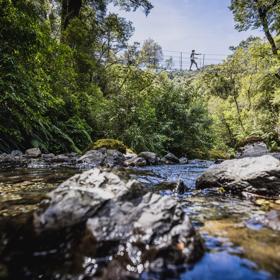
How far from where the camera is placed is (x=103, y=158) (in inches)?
344

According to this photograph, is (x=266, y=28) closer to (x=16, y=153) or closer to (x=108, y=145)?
(x=108, y=145)

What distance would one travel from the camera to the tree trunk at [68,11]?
634 inches

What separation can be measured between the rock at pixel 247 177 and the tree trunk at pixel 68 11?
14.1 m

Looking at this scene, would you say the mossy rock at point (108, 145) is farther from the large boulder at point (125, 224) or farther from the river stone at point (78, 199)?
the large boulder at point (125, 224)

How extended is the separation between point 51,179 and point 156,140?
32.9ft

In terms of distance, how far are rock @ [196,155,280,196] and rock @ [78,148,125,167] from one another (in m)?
3.95

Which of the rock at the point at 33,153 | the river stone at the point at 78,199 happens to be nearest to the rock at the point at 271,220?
the river stone at the point at 78,199

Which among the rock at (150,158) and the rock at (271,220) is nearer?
the rock at (271,220)

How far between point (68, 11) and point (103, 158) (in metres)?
11.7

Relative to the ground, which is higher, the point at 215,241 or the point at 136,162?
the point at 215,241

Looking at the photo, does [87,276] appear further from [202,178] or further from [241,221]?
[202,178]

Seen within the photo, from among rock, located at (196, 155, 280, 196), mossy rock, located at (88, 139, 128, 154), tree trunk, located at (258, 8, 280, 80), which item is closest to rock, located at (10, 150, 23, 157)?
mossy rock, located at (88, 139, 128, 154)

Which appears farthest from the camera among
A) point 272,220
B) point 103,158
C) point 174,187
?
point 103,158

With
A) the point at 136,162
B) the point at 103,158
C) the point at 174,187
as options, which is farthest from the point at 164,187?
the point at 103,158
